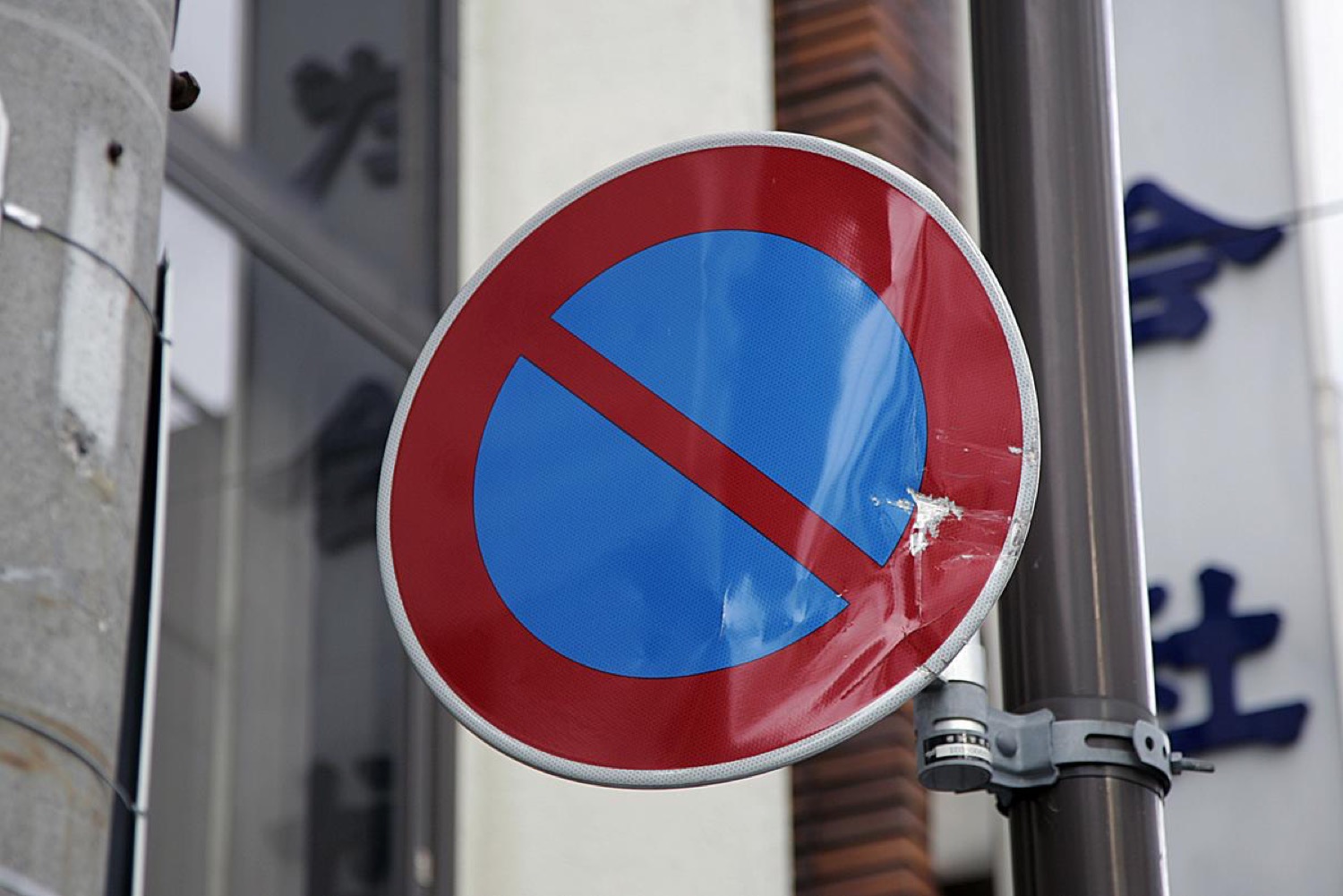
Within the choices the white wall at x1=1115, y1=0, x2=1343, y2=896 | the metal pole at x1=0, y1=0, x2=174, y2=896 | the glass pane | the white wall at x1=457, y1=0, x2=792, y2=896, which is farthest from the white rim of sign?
the white wall at x1=1115, y1=0, x2=1343, y2=896

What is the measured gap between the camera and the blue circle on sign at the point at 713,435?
2.32 m

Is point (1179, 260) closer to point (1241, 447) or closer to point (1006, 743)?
point (1241, 447)

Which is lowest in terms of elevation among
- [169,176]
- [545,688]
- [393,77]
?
[545,688]

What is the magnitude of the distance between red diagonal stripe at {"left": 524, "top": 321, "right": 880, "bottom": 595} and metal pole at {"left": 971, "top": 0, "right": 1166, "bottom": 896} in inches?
10.0

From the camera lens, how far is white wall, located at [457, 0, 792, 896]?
6.05 metres

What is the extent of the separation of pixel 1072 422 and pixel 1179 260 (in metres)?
4.25

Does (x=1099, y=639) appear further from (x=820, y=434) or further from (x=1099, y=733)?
(x=820, y=434)

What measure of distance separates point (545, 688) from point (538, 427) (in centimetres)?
32

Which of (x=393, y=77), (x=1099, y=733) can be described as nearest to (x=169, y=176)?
(x=393, y=77)

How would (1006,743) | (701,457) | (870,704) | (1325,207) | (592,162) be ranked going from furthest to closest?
(592,162) → (1325,207) → (701,457) → (1006,743) → (870,704)

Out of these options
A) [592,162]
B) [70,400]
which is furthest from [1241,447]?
[70,400]

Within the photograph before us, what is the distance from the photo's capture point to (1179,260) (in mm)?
6570

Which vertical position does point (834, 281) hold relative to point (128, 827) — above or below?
above

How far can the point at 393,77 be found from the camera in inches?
265
